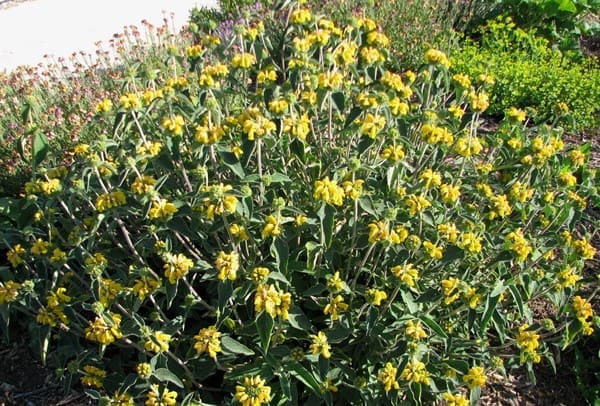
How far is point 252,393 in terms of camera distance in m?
1.88

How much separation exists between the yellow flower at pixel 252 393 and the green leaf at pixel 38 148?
1.13 metres

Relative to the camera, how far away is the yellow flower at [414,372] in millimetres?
2012

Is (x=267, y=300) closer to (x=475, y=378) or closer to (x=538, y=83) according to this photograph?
(x=475, y=378)

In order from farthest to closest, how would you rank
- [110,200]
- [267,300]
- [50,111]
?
[50,111] < [110,200] < [267,300]

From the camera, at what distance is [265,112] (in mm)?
2305

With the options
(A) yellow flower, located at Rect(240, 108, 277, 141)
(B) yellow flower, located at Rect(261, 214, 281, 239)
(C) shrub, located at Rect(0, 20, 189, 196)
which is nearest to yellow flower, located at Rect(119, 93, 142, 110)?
(A) yellow flower, located at Rect(240, 108, 277, 141)

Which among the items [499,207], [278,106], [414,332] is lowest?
[414,332]

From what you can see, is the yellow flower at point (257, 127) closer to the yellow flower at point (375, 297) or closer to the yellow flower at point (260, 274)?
the yellow flower at point (260, 274)

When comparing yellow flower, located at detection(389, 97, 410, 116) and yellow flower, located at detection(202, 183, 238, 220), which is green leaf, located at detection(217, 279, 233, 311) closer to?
yellow flower, located at detection(202, 183, 238, 220)

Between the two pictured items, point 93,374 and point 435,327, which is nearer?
point 435,327

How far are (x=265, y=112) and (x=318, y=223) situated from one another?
0.54m

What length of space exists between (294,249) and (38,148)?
113 cm

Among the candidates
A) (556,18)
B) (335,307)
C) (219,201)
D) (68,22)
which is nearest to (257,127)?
(219,201)

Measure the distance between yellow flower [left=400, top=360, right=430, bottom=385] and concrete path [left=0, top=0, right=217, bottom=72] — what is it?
18.4 ft
